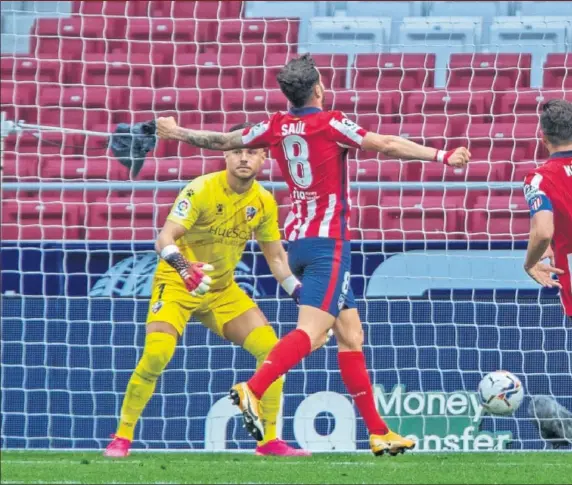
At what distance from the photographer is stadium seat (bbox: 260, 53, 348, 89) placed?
10.6 m

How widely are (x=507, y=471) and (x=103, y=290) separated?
3927 millimetres

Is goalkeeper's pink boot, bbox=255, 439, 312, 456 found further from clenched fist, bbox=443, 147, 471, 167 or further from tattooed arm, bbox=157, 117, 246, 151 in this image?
clenched fist, bbox=443, 147, 471, 167

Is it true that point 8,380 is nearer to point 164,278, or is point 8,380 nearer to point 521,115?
point 164,278

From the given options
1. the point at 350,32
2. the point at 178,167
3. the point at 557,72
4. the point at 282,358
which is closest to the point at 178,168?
the point at 178,167

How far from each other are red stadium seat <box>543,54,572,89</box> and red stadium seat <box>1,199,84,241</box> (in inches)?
150

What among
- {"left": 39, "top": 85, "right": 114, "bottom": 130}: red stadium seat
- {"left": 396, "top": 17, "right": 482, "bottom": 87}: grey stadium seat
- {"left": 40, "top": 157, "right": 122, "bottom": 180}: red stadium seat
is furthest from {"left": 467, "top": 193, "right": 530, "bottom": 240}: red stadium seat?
{"left": 39, "top": 85, "right": 114, "bottom": 130}: red stadium seat

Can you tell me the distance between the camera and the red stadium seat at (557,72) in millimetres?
9359

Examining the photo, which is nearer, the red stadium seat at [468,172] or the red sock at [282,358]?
the red sock at [282,358]

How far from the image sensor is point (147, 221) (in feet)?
31.9

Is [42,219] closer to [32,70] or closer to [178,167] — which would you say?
[178,167]

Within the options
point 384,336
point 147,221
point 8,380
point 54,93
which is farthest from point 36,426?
point 54,93

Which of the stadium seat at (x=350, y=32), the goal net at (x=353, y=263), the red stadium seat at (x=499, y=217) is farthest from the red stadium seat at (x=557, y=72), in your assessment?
the stadium seat at (x=350, y=32)

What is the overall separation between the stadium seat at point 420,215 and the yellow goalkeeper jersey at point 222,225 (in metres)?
2.36

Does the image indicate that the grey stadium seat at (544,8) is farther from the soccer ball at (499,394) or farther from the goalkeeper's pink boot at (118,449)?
the goalkeeper's pink boot at (118,449)
